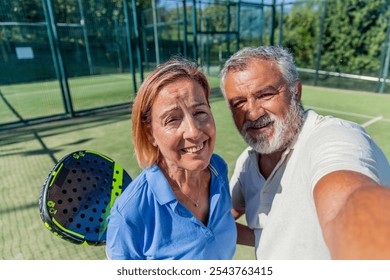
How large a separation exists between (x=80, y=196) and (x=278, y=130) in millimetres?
1412

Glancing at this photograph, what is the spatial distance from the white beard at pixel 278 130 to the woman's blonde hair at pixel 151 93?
1.52 feet

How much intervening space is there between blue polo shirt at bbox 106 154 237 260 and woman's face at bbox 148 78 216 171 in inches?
7.0

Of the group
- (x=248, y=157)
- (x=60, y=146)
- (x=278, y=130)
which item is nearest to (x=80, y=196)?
(x=248, y=157)

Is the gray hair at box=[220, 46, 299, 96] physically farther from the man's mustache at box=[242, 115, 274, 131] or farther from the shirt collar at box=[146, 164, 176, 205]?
the shirt collar at box=[146, 164, 176, 205]

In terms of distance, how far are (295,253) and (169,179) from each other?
893mm

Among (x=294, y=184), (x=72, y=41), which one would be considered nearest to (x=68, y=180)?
(x=294, y=184)

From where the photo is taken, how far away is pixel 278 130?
1826 mm

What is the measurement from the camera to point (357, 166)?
3.78 ft

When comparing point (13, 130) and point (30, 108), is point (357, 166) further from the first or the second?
point (30, 108)

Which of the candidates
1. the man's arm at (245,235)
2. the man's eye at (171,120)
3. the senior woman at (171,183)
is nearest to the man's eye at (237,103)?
the senior woman at (171,183)

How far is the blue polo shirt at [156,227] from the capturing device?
1384 millimetres

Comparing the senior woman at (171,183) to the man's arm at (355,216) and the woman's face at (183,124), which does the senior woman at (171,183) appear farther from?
the man's arm at (355,216)

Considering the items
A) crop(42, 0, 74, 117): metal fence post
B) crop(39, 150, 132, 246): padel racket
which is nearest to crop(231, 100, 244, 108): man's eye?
crop(39, 150, 132, 246): padel racket

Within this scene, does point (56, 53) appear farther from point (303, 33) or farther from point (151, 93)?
point (303, 33)
